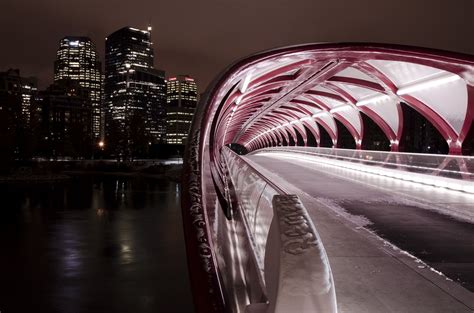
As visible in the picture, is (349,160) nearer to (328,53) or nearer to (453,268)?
(328,53)

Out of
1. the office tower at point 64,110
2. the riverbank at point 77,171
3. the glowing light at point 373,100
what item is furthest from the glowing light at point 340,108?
the office tower at point 64,110

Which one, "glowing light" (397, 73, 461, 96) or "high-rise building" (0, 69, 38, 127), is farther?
"high-rise building" (0, 69, 38, 127)

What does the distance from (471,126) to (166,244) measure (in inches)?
554

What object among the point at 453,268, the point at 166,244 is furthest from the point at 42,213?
the point at 453,268

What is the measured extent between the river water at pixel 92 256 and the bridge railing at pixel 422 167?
8126 millimetres

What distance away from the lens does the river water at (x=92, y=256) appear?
14875mm

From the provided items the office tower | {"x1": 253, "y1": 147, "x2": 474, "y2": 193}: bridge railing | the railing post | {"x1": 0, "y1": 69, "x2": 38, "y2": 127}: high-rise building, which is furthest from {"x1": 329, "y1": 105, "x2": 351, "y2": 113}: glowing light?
the office tower

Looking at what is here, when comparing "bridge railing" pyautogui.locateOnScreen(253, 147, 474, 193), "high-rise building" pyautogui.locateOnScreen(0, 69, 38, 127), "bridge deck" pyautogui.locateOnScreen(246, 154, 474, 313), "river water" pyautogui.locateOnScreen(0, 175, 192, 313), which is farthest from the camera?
"high-rise building" pyautogui.locateOnScreen(0, 69, 38, 127)

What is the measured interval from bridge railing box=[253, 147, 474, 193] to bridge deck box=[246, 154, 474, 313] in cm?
111

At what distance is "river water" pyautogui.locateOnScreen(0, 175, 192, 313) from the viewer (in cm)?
1488

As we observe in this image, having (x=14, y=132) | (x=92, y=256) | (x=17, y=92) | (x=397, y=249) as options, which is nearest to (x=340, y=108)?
(x=92, y=256)

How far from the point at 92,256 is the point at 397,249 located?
52.0 ft

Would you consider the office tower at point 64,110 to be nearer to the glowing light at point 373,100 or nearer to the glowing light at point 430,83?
the glowing light at point 373,100

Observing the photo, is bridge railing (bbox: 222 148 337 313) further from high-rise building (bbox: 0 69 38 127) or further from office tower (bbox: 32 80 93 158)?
office tower (bbox: 32 80 93 158)
